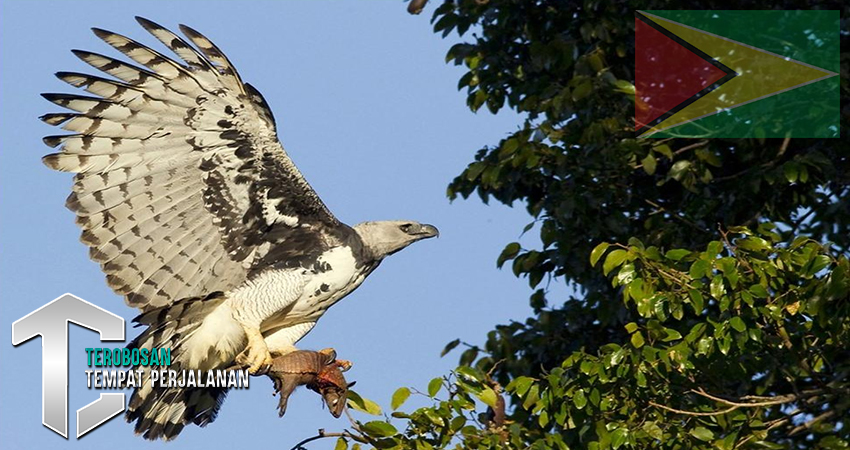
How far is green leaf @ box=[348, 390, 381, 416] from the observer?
19.4 feet

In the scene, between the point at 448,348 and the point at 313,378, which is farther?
the point at 448,348

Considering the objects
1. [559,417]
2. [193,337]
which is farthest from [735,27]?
[193,337]

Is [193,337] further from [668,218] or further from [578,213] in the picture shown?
[668,218]

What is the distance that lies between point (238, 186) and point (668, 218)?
2.87m

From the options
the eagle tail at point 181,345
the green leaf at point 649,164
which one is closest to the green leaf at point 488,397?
the eagle tail at point 181,345

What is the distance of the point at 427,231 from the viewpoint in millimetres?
7613

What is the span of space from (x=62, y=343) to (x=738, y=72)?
14.5ft

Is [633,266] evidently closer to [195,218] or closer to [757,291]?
[757,291]

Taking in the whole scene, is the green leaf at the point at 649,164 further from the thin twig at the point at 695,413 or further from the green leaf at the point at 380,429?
the green leaf at the point at 380,429

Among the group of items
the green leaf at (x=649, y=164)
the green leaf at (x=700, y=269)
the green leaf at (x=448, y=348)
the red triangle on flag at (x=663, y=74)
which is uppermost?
the red triangle on flag at (x=663, y=74)

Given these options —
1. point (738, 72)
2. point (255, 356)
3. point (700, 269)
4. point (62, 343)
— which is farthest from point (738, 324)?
point (62, 343)

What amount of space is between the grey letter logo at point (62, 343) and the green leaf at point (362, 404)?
170 centimetres

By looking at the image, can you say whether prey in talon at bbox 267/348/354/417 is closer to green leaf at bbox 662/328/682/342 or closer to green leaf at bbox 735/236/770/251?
green leaf at bbox 662/328/682/342

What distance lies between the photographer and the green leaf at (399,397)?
593cm
